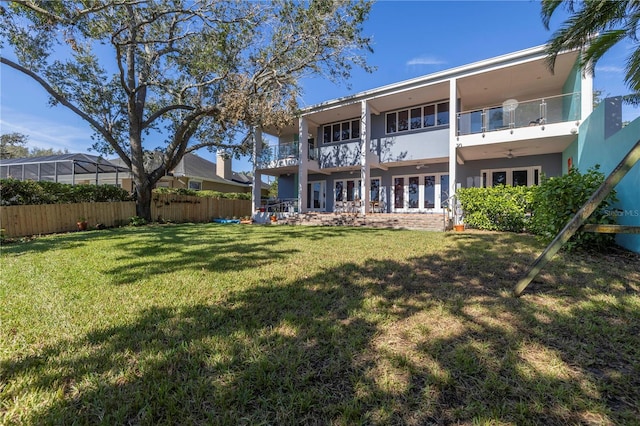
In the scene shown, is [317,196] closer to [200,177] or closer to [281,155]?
[281,155]

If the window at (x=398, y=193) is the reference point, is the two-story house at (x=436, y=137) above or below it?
above

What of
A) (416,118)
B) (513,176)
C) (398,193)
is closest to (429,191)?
(398,193)

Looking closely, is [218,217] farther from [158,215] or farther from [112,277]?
[112,277]

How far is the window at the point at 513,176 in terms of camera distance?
13326mm

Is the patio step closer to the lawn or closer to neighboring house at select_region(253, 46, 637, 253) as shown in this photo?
neighboring house at select_region(253, 46, 637, 253)

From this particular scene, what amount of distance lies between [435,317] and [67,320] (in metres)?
3.84

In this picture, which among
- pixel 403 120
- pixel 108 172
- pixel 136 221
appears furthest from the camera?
pixel 108 172

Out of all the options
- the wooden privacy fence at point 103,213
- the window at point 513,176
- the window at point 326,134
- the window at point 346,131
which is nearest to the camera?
the wooden privacy fence at point 103,213

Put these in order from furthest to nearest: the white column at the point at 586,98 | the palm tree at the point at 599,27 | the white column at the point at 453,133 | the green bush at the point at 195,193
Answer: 1. the green bush at the point at 195,193
2. the white column at the point at 453,133
3. the white column at the point at 586,98
4. the palm tree at the point at 599,27

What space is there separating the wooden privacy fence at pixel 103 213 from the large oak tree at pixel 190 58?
1197 millimetres

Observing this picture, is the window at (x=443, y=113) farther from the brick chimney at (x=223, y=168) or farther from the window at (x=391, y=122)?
the brick chimney at (x=223, y=168)

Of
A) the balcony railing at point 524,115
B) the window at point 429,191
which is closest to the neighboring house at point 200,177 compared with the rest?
the window at point 429,191

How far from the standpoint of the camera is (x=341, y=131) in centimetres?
1764

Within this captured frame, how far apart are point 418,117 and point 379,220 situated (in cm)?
653
